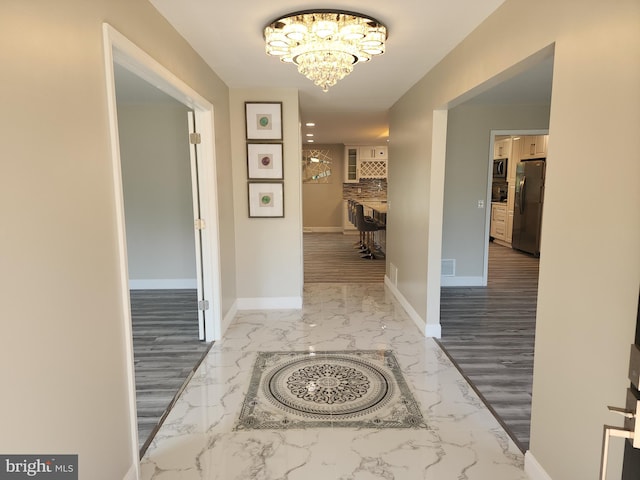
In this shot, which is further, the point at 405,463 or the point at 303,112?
the point at 303,112

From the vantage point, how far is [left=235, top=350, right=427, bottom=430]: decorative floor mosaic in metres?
2.41

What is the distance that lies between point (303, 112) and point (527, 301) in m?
3.75

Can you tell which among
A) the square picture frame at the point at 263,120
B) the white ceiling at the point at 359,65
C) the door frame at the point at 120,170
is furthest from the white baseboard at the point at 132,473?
the square picture frame at the point at 263,120

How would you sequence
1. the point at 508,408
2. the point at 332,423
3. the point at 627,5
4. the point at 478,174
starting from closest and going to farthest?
the point at 627,5, the point at 332,423, the point at 508,408, the point at 478,174

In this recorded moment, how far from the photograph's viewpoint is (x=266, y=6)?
7.24 feet

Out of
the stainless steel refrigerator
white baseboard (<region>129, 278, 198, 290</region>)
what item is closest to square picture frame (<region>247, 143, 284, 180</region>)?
white baseboard (<region>129, 278, 198, 290</region>)

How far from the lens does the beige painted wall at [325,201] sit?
11.0m

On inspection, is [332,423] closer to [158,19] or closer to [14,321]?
[14,321]

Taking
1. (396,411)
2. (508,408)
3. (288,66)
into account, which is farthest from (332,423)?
(288,66)

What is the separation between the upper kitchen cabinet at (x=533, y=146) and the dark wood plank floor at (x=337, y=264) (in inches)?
133

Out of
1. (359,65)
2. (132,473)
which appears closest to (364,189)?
(359,65)

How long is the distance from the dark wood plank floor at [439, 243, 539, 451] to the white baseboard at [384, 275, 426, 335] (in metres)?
0.24

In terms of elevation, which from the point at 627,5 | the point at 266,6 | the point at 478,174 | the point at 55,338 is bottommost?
the point at 55,338

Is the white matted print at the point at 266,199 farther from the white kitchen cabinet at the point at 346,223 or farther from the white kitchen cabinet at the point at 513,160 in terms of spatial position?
the white kitchen cabinet at the point at 346,223
